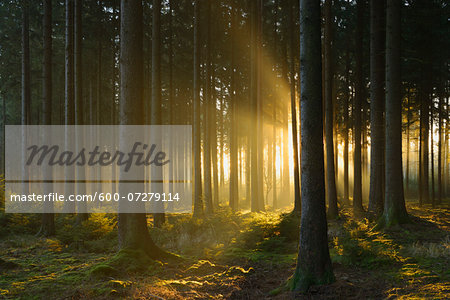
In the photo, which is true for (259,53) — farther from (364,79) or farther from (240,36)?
(364,79)

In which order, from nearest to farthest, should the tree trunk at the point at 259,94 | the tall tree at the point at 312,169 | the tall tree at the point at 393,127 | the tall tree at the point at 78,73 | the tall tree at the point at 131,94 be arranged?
the tall tree at the point at 312,169 → the tall tree at the point at 131,94 → the tall tree at the point at 393,127 → the tall tree at the point at 78,73 → the tree trunk at the point at 259,94

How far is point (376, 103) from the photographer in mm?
14555

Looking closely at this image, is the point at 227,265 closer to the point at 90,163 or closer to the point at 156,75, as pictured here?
the point at 156,75

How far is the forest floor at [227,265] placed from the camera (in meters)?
5.96

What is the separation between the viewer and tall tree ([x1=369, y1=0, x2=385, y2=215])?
14.4m

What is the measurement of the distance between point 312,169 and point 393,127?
24.7 feet

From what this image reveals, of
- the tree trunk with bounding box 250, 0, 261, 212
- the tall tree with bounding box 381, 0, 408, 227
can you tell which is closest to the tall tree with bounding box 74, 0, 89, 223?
the tree trunk with bounding box 250, 0, 261, 212

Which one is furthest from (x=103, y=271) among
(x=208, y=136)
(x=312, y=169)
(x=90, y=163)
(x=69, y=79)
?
(x=90, y=163)

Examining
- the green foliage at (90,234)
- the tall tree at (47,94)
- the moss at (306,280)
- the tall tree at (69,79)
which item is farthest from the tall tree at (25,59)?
the moss at (306,280)

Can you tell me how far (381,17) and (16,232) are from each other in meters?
19.6

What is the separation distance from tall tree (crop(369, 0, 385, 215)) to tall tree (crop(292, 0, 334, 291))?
31.1 ft

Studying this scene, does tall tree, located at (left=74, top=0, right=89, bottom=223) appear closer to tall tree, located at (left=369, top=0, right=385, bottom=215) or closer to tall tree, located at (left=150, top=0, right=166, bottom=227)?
tall tree, located at (left=150, top=0, right=166, bottom=227)

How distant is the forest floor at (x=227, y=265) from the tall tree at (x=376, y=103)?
2215 mm

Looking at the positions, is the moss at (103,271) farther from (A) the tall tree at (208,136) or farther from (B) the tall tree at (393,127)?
(A) the tall tree at (208,136)
